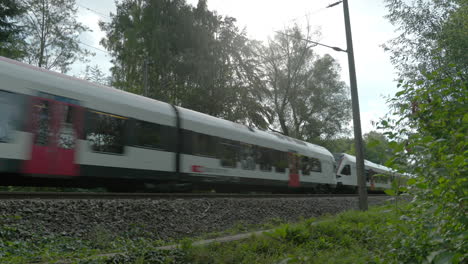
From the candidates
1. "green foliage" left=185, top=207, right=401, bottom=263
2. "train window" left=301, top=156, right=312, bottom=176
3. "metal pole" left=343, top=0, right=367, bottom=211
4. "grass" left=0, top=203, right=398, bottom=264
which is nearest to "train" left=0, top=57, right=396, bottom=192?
"green foliage" left=185, top=207, right=401, bottom=263

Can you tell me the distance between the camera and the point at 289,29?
29188 millimetres

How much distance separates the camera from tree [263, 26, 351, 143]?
1153 inches

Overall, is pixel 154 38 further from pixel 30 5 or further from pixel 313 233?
pixel 313 233

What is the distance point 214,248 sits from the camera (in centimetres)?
516

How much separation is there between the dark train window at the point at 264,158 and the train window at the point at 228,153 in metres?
1.54

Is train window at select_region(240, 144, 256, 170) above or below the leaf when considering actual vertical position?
above

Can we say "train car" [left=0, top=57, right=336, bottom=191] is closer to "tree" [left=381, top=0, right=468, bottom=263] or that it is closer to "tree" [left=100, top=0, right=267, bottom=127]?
"tree" [left=381, top=0, right=468, bottom=263]

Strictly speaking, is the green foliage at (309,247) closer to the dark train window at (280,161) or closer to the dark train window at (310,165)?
the dark train window at (280,161)

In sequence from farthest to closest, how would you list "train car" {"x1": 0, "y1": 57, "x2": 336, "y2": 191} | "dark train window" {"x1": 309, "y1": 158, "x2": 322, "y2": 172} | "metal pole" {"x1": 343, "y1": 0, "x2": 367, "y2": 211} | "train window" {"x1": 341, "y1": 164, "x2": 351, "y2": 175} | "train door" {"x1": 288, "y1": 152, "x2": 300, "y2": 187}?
"train window" {"x1": 341, "y1": 164, "x2": 351, "y2": 175}
"dark train window" {"x1": 309, "y1": 158, "x2": 322, "y2": 172}
"train door" {"x1": 288, "y1": 152, "x2": 300, "y2": 187}
"metal pole" {"x1": 343, "y1": 0, "x2": 367, "y2": 211}
"train car" {"x1": 0, "y1": 57, "x2": 336, "y2": 191}

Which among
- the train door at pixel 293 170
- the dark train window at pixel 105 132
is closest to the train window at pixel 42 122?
the dark train window at pixel 105 132

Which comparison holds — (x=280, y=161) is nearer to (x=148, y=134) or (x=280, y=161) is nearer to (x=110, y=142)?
(x=148, y=134)

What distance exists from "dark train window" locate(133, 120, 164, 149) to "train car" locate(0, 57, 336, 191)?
28mm

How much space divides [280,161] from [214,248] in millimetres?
10986

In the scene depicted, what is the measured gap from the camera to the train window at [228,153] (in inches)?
497
